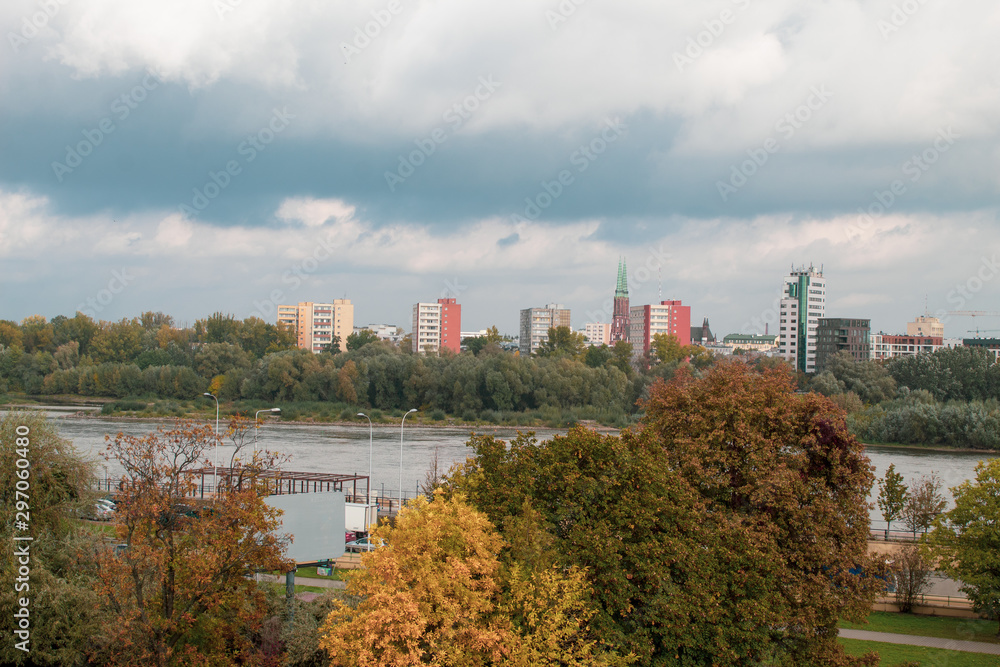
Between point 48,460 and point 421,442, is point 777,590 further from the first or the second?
point 421,442

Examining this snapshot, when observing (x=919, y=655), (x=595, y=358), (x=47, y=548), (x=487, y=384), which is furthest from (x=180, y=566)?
(x=595, y=358)

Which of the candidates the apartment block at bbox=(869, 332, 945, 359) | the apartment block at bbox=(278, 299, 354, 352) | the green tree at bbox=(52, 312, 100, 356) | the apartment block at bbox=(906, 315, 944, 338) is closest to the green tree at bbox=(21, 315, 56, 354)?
the green tree at bbox=(52, 312, 100, 356)

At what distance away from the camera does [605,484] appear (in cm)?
1348

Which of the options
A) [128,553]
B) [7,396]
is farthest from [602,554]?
[7,396]

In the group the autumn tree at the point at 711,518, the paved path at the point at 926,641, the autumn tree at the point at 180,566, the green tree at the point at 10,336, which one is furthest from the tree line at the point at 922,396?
the green tree at the point at 10,336

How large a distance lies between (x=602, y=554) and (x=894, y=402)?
63.1m

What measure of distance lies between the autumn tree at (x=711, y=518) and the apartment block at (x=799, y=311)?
105m

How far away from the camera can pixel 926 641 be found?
18547 mm

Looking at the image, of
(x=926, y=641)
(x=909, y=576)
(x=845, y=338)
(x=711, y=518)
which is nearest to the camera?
(x=711, y=518)

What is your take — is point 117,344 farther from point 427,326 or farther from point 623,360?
point 623,360

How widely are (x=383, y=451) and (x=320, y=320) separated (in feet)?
326

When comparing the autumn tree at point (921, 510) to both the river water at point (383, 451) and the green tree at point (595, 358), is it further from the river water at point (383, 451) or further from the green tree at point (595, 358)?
the green tree at point (595, 358)

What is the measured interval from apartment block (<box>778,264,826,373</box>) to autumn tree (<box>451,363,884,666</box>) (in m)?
105

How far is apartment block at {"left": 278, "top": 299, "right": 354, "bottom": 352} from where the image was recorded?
14938cm
